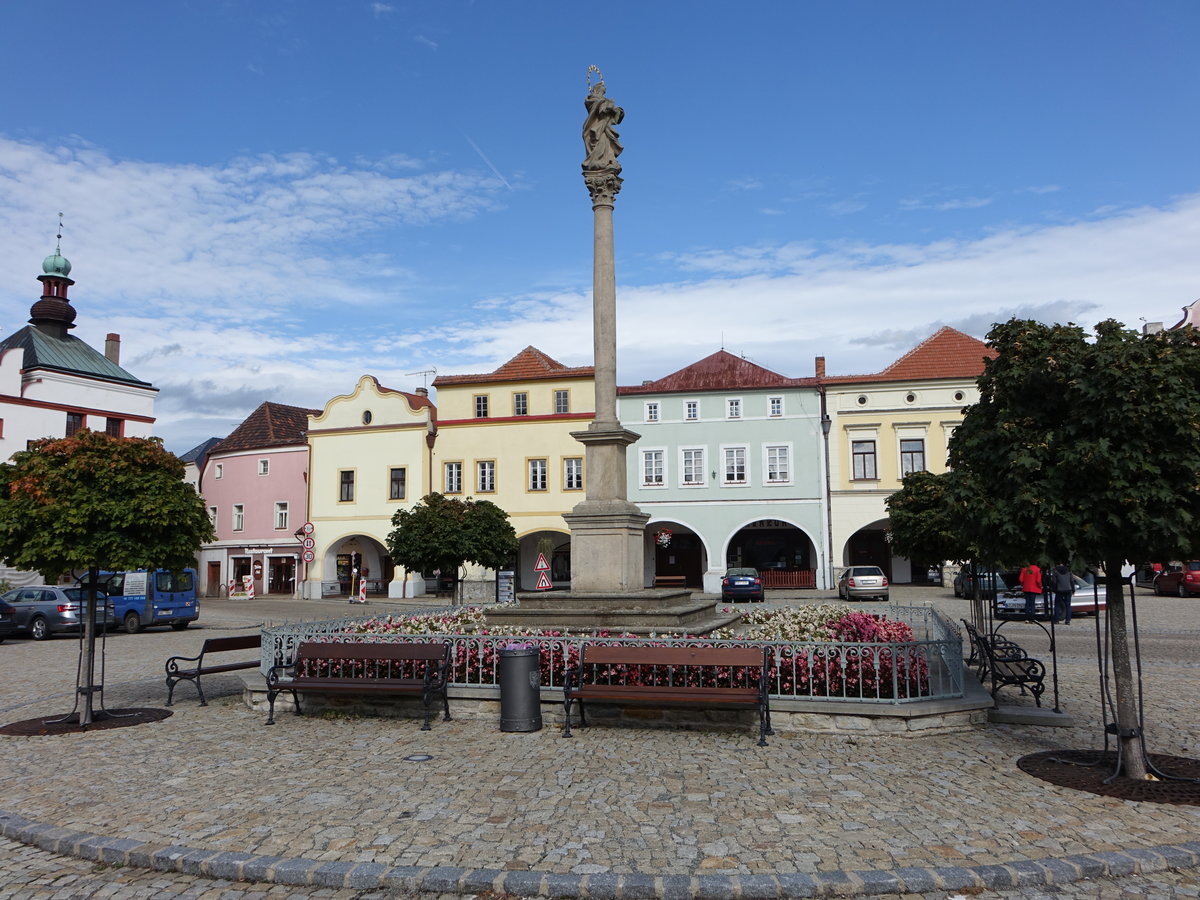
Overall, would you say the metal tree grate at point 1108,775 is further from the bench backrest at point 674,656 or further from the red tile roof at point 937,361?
the red tile roof at point 937,361

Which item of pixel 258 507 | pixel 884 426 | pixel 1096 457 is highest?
pixel 884 426

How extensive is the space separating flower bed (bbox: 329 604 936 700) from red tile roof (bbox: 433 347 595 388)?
29.4 meters

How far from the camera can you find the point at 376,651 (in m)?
10.4

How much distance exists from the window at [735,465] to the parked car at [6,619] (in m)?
26.7

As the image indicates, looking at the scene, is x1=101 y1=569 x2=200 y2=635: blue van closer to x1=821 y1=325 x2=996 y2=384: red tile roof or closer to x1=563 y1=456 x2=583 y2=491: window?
x1=563 y1=456 x2=583 y2=491: window

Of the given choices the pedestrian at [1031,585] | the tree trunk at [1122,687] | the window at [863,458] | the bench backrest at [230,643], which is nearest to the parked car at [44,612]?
the bench backrest at [230,643]

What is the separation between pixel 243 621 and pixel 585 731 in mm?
22094

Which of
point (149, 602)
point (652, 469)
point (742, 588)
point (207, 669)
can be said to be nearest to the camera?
point (207, 669)

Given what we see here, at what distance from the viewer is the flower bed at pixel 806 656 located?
9.35 meters

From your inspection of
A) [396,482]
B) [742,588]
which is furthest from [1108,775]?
[396,482]

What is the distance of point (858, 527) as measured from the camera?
38969 mm

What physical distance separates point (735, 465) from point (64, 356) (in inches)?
1347

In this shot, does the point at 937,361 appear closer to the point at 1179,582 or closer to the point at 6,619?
the point at 1179,582

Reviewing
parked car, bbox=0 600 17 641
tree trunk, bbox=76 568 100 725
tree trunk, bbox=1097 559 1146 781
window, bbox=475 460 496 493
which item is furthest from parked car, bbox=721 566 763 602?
tree trunk, bbox=1097 559 1146 781
